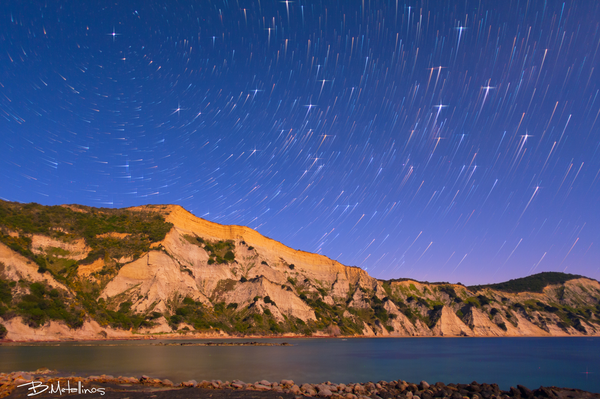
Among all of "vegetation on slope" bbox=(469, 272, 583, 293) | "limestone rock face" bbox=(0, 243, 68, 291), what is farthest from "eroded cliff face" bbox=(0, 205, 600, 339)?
"vegetation on slope" bbox=(469, 272, 583, 293)

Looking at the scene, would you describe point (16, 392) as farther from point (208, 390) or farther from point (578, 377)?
point (578, 377)

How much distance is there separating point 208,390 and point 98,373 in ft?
27.8

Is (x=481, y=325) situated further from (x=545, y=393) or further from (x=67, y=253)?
(x=67, y=253)

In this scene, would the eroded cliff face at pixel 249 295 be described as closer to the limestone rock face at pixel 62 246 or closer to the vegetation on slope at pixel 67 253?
the limestone rock face at pixel 62 246

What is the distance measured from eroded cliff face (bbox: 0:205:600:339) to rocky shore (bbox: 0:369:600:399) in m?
33.8

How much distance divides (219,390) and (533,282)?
545 ft

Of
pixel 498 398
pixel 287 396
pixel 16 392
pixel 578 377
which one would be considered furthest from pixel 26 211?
pixel 578 377

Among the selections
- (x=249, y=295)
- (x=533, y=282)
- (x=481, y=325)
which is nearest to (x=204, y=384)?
(x=249, y=295)

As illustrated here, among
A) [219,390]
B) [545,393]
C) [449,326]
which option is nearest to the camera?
[219,390]

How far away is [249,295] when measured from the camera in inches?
2899

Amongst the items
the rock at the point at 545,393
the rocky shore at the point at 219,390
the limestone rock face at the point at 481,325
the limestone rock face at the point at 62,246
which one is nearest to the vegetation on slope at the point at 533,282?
the limestone rock face at the point at 481,325

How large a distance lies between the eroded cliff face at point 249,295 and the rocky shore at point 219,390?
3375 cm

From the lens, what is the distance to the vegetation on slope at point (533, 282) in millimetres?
133125

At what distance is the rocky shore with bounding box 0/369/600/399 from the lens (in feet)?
48.5
